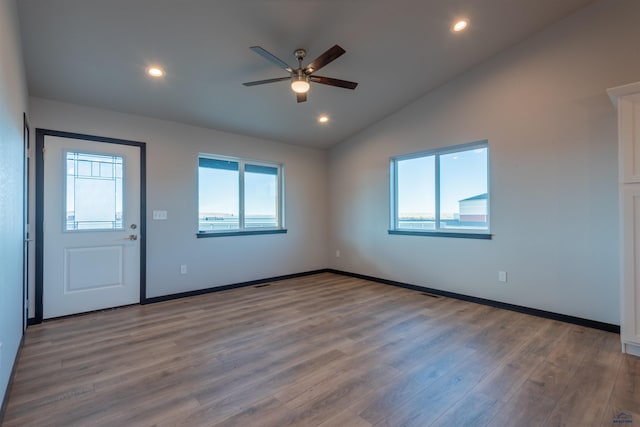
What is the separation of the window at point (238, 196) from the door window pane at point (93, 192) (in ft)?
3.56

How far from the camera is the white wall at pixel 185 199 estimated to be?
3832 millimetres

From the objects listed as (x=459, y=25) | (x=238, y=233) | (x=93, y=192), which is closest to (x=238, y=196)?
(x=238, y=233)

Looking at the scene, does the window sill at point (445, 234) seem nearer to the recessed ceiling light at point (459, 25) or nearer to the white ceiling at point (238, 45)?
the white ceiling at point (238, 45)

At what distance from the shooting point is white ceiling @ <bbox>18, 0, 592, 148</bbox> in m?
2.65

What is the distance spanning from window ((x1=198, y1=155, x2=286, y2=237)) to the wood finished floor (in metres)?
1.60

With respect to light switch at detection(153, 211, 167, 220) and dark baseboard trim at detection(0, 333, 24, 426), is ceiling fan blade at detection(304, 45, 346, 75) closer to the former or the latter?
light switch at detection(153, 211, 167, 220)

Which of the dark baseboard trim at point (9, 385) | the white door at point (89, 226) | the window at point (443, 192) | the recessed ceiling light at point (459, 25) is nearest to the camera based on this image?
the dark baseboard trim at point (9, 385)

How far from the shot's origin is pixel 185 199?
450cm

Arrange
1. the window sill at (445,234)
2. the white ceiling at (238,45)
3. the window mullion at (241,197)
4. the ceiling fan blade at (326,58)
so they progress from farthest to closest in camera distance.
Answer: the window mullion at (241,197) → the window sill at (445,234) → the white ceiling at (238,45) → the ceiling fan blade at (326,58)

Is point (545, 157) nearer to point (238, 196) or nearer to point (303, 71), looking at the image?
point (303, 71)

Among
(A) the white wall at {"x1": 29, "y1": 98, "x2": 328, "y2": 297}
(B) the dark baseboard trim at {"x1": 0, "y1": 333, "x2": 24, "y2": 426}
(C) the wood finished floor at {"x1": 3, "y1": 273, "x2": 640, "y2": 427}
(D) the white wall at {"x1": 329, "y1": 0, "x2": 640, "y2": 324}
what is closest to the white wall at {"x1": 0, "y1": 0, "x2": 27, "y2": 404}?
(B) the dark baseboard trim at {"x1": 0, "y1": 333, "x2": 24, "y2": 426}

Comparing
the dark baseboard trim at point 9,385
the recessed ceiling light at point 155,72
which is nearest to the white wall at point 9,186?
the dark baseboard trim at point 9,385

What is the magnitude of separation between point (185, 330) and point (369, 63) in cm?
362

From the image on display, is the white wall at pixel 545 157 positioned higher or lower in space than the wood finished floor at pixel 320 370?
higher
